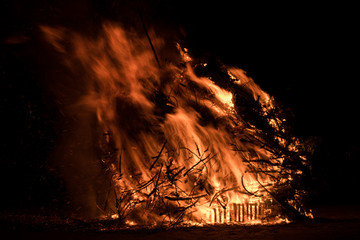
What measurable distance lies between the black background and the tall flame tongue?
467 millimetres

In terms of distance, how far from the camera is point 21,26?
6.25m

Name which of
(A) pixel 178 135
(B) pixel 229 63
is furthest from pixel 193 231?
(B) pixel 229 63

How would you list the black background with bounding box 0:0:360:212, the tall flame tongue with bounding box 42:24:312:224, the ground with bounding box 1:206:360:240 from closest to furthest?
the ground with bounding box 1:206:360:240
the tall flame tongue with bounding box 42:24:312:224
the black background with bounding box 0:0:360:212

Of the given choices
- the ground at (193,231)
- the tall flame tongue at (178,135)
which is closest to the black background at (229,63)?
the tall flame tongue at (178,135)

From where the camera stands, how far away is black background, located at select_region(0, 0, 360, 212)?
640 centimetres

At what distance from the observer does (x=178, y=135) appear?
19.6ft

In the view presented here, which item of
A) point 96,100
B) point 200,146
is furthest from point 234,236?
point 96,100

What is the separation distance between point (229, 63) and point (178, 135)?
6.12ft

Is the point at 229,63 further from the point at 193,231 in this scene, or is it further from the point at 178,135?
the point at 193,231

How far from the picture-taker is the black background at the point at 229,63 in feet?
21.0

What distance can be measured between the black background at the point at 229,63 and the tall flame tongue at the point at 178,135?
1.53 feet

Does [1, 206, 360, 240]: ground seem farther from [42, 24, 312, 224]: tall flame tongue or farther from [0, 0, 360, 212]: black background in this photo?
[0, 0, 360, 212]: black background

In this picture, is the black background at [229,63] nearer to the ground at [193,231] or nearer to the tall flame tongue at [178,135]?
the tall flame tongue at [178,135]

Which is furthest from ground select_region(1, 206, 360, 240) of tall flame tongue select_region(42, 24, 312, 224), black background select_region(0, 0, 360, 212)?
black background select_region(0, 0, 360, 212)
